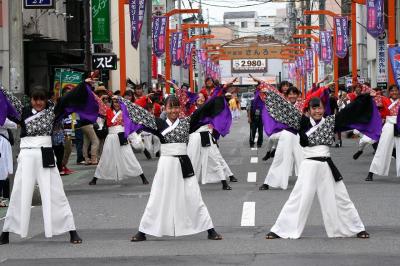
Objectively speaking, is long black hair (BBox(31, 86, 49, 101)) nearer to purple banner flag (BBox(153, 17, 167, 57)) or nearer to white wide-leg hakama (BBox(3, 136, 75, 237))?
white wide-leg hakama (BBox(3, 136, 75, 237))

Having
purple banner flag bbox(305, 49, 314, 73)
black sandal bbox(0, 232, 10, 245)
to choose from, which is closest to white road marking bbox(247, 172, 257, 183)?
black sandal bbox(0, 232, 10, 245)

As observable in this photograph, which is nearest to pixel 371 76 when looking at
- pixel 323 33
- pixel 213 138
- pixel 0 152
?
pixel 323 33

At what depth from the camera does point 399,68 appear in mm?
24016

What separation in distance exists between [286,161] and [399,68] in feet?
32.5

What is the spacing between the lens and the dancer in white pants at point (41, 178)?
966 centimetres

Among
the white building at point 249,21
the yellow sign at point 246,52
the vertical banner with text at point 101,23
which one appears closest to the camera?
the vertical banner with text at point 101,23

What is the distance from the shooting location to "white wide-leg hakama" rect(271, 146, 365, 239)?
948cm

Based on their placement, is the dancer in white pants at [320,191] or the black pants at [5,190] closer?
the dancer in white pants at [320,191]

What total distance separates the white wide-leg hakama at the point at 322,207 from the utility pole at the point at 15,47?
11194 millimetres

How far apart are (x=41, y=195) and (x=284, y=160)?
629cm

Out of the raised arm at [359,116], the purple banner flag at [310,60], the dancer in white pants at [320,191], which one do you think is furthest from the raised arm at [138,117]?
the purple banner flag at [310,60]

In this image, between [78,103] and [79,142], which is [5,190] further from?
[79,142]

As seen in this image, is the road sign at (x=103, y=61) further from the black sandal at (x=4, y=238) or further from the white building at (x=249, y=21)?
the white building at (x=249, y=21)

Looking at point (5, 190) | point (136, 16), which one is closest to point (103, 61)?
point (136, 16)
